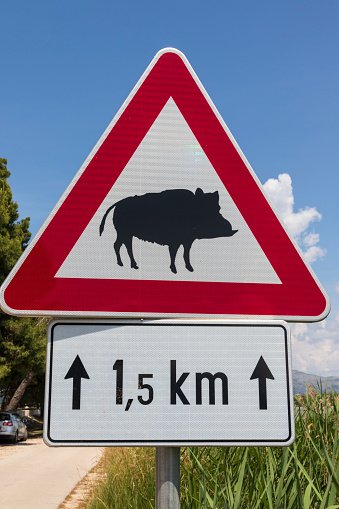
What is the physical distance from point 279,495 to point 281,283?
3.34ft

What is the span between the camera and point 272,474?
2.30 m

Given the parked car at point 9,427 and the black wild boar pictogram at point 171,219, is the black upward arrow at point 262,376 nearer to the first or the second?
the black wild boar pictogram at point 171,219

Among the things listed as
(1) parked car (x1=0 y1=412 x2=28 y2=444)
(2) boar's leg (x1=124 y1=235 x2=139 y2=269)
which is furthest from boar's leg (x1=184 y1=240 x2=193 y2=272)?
(1) parked car (x1=0 y1=412 x2=28 y2=444)

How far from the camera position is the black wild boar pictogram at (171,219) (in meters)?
1.46

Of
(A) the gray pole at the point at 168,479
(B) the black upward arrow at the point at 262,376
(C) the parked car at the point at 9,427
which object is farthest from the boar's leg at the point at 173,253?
(C) the parked car at the point at 9,427

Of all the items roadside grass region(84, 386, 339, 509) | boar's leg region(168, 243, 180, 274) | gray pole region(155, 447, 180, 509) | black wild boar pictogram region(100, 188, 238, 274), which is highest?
black wild boar pictogram region(100, 188, 238, 274)

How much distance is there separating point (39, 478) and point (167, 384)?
31.0ft

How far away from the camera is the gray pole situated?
4.48ft

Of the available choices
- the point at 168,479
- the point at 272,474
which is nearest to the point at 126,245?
the point at 168,479

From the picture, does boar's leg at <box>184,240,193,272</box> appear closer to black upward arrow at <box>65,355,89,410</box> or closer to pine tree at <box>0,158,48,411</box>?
black upward arrow at <box>65,355,89,410</box>

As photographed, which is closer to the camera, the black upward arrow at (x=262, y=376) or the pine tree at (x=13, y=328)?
the black upward arrow at (x=262, y=376)

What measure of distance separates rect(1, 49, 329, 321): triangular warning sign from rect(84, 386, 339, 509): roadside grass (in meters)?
0.91

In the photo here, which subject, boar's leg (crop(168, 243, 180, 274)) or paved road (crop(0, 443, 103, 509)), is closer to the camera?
boar's leg (crop(168, 243, 180, 274))

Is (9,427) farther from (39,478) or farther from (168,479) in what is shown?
(168,479)
